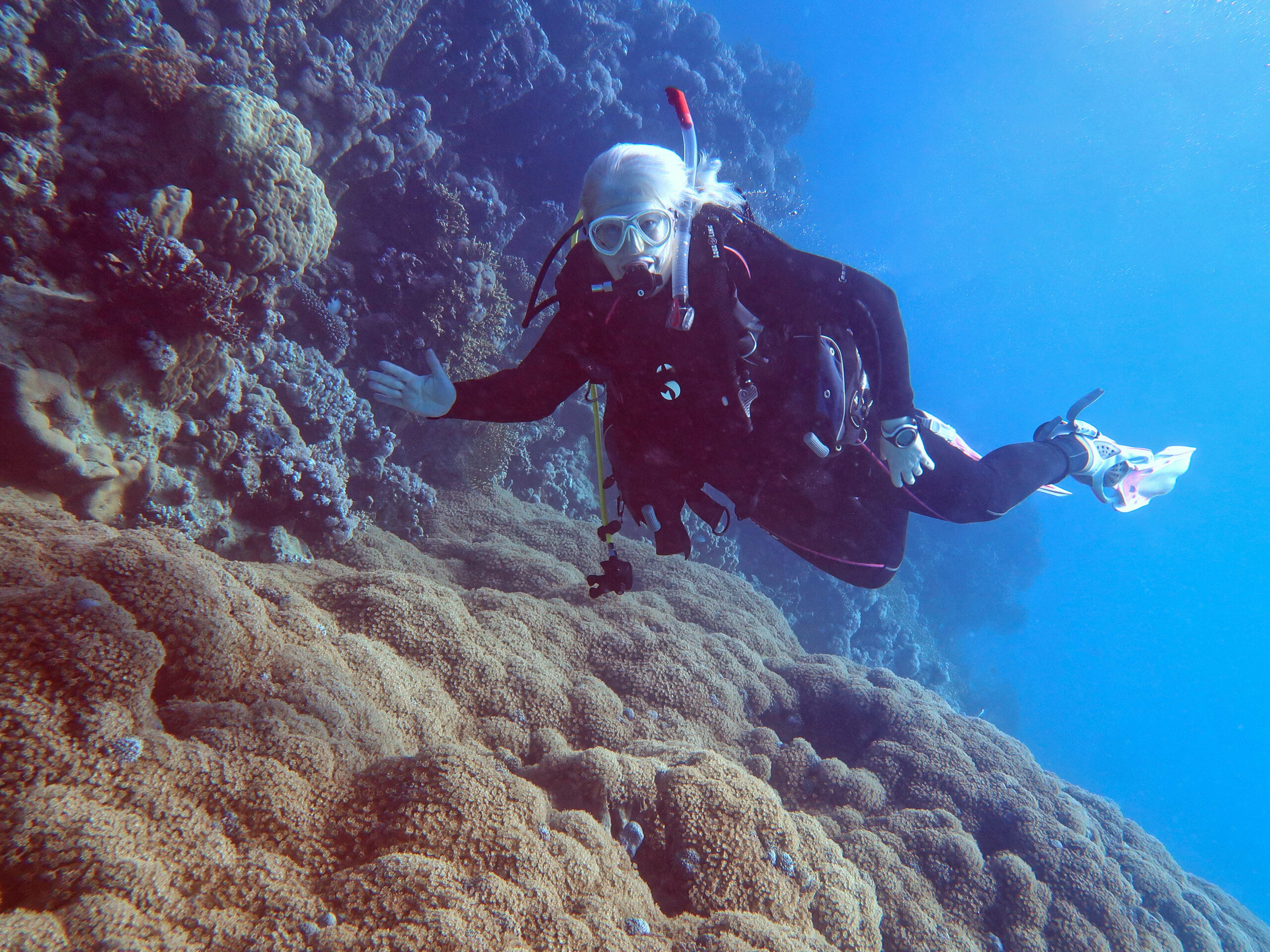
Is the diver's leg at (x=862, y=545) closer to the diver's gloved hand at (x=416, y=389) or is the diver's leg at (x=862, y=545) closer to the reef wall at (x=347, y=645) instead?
the reef wall at (x=347, y=645)

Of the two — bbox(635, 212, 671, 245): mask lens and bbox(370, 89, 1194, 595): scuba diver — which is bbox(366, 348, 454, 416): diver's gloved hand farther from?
bbox(635, 212, 671, 245): mask lens

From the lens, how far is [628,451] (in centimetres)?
327

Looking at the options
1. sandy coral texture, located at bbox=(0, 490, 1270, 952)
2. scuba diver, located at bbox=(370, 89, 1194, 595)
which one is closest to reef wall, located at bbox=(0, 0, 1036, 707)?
sandy coral texture, located at bbox=(0, 490, 1270, 952)

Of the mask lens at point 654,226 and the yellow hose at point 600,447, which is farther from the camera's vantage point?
the yellow hose at point 600,447

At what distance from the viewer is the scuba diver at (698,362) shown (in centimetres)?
285

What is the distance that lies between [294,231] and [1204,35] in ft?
Answer: 234

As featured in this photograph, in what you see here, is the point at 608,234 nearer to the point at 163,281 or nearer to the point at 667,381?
the point at 667,381

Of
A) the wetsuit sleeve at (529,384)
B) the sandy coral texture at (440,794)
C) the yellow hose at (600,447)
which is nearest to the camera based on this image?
the sandy coral texture at (440,794)

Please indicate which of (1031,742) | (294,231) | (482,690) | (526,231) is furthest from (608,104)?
(1031,742)

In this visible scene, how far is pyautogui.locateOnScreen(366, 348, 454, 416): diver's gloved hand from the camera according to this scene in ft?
9.65

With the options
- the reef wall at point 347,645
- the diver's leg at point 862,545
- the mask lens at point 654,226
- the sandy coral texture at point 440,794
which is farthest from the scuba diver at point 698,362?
the reef wall at point 347,645

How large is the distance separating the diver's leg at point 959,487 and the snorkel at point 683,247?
1.79 meters

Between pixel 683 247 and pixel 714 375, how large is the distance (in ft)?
2.20

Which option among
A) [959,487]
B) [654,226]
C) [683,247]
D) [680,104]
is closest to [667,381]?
[683,247]
